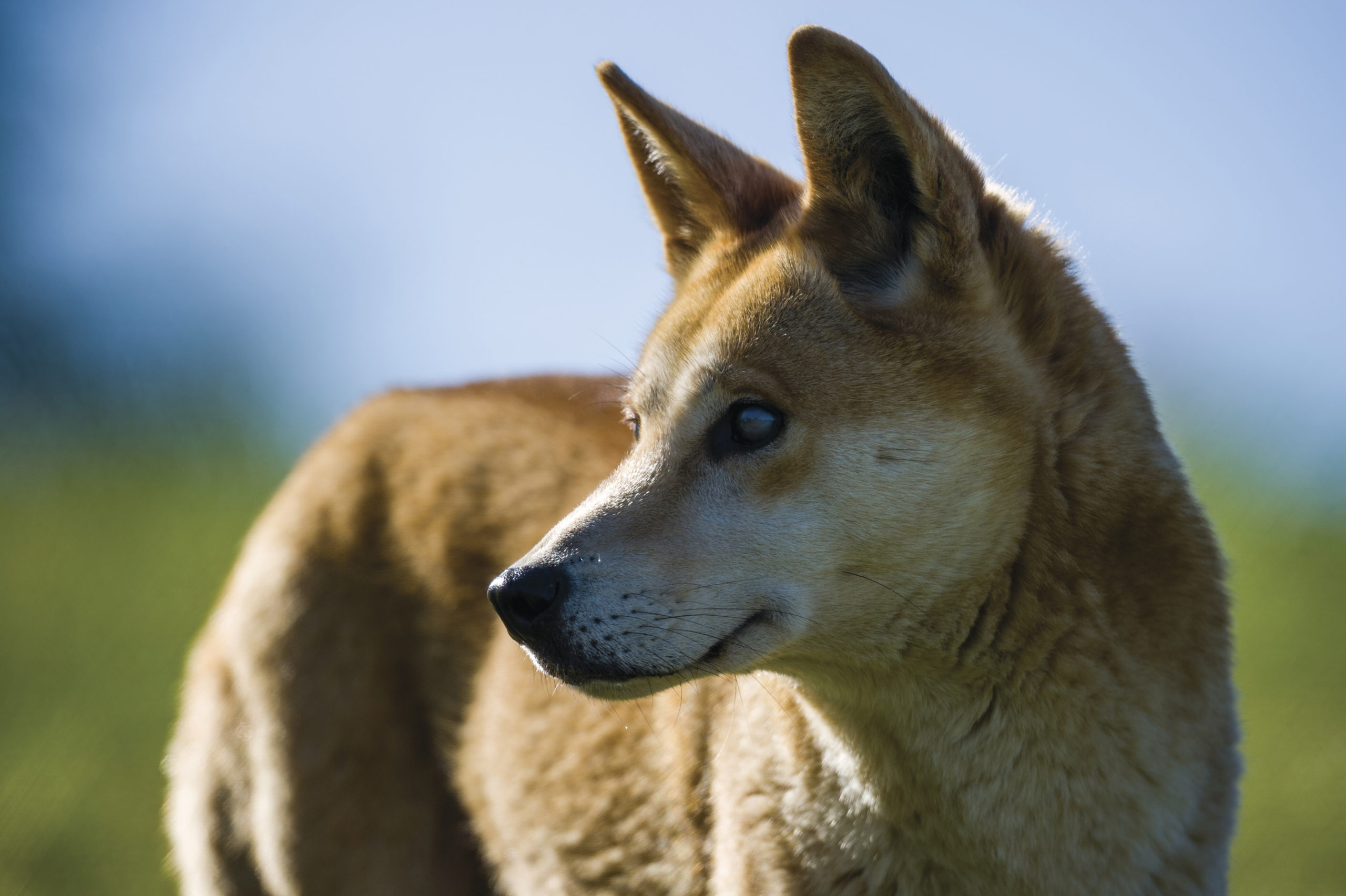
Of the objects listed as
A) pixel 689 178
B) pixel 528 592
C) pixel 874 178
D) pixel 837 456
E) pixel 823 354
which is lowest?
pixel 528 592

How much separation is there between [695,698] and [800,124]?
5.50 feet

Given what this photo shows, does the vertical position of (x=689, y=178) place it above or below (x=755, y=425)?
above

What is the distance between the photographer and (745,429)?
2.38 m

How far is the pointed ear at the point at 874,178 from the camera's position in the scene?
224cm

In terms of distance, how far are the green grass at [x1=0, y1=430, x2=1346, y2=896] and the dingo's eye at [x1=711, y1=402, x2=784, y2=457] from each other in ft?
4.50

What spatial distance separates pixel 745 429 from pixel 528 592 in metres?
0.64

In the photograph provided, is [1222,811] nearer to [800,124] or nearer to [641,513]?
[641,513]

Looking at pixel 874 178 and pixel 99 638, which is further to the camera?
pixel 99 638

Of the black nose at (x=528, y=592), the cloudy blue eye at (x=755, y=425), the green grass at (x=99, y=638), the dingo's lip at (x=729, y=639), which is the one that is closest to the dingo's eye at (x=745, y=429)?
the cloudy blue eye at (x=755, y=425)

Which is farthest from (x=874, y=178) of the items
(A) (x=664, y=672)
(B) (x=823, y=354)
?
(A) (x=664, y=672)

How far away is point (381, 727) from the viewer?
3635mm

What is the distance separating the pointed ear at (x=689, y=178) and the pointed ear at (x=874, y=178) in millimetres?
392

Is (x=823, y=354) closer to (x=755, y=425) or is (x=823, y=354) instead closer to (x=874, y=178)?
(x=755, y=425)

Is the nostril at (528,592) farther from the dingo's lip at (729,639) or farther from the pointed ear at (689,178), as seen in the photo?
the pointed ear at (689,178)
